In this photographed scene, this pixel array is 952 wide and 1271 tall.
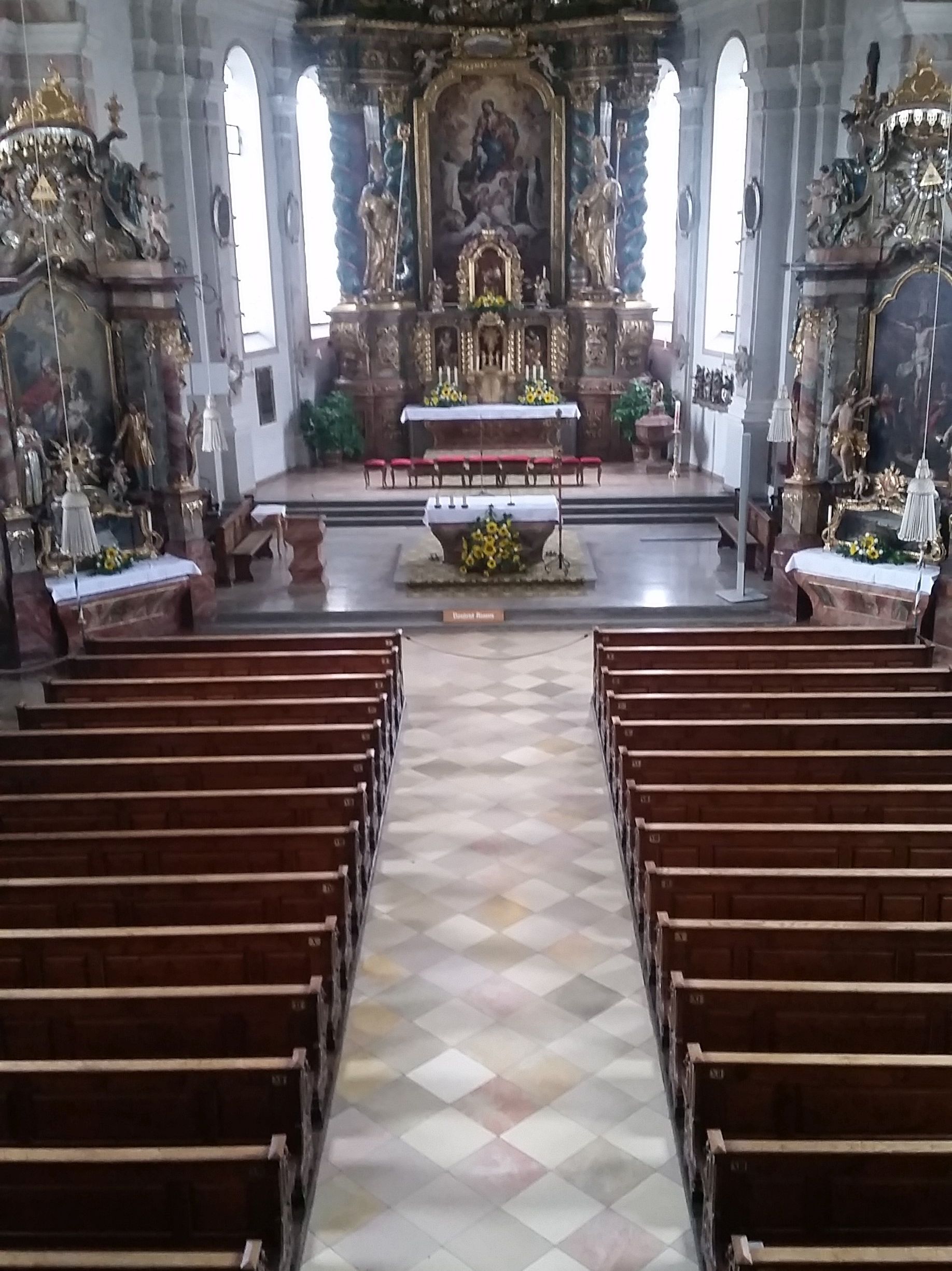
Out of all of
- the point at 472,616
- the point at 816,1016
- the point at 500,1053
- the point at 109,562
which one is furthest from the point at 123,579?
the point at 816,1016

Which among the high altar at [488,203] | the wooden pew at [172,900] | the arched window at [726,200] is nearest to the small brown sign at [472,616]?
the arched window at [726,200]

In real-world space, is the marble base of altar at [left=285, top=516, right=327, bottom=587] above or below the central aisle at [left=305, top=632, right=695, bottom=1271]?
above

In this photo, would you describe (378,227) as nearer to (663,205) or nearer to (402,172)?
(402,172)

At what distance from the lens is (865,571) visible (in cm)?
1223

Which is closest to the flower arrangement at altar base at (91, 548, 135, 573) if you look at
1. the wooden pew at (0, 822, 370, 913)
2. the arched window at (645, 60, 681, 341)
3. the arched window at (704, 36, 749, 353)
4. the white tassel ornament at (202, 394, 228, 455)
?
the white tassel ornament at (202, 394, 228, 455)

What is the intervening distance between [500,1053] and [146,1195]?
2.28 metres

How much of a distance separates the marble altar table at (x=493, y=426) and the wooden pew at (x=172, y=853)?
44.3 feet

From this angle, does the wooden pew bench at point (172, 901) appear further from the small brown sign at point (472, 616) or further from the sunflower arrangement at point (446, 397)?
the sunflower arrangement at point (446, 397)

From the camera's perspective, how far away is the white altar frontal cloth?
14188 mm

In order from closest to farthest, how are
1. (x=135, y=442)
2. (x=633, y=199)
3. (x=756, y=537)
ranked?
(x=135, y=442) < (x=756, y=537) < (x=633, y=199)

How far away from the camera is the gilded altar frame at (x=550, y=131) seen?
64.2ft

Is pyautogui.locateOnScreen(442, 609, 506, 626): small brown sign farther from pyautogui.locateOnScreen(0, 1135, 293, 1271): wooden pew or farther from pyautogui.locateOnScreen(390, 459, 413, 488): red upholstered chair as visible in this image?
pyautogui.locateOnScreen(0, 1135, 293, 1271): wooden pew

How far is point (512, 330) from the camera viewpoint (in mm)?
20453

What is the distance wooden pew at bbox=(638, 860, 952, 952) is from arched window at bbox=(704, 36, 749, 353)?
13152 mm
